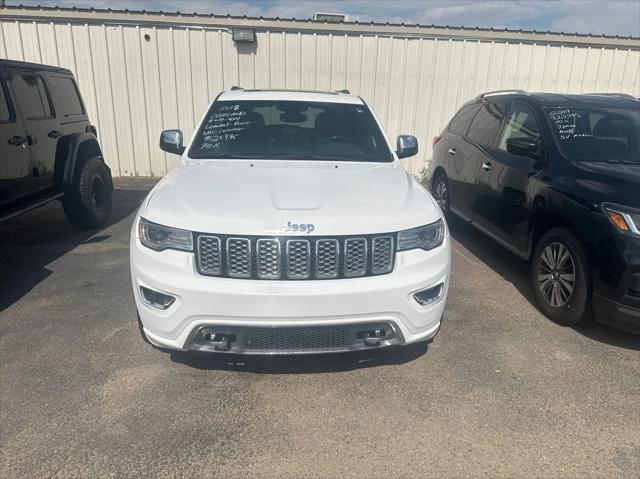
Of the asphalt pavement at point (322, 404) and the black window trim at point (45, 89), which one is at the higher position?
the black window trim at point (45, 89)

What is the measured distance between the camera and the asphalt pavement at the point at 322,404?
239cm

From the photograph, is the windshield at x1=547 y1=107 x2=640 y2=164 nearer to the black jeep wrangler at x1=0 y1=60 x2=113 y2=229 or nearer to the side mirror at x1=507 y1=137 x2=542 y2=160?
the side mirror at x1=507 y1=137 x2=542 y2=160

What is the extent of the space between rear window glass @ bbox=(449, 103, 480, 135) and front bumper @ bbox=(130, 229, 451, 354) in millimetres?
3790

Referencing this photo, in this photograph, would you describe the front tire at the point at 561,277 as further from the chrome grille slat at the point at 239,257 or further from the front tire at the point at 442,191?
the chrome grille slat at the point at 239,257

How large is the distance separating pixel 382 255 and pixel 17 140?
4102 millimetres

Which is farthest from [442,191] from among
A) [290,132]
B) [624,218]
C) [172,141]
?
[172,141]

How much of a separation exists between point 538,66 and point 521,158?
266 inches

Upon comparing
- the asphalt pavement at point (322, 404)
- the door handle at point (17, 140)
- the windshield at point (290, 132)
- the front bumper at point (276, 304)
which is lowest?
the asphalt pavement at point (322, 404)

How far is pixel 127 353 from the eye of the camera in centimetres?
334

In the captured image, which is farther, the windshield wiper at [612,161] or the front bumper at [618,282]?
the windshield wiper at [612,161]

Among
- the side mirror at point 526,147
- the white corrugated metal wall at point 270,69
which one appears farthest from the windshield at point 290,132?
the white corrugated metal wall at point 270,69

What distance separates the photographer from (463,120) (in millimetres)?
6184

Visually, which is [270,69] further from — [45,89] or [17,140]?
[17,140]

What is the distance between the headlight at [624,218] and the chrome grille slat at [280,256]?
181cm
